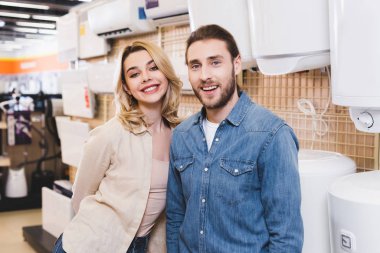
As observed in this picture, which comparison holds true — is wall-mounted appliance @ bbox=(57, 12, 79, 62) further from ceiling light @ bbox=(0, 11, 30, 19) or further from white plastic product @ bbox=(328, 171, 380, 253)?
ceiling light @ bbox=(0, 11, 30, 19)

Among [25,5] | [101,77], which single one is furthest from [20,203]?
[25,5]

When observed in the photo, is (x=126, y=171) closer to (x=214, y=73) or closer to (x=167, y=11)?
(x=214, y=73)

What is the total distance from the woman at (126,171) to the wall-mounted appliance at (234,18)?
0.37 m

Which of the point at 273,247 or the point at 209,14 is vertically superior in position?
the point at 209,14

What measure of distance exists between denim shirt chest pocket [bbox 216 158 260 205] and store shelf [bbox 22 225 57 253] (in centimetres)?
324

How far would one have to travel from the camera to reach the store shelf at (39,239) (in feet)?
14.6

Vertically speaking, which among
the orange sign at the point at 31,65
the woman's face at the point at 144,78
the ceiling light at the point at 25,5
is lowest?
the woman's face at the point at 144,78

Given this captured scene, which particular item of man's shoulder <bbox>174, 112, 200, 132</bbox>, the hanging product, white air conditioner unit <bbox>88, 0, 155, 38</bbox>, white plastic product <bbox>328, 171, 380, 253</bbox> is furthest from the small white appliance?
white plastic product <bbox>328, 171, 380, 253</bbox>

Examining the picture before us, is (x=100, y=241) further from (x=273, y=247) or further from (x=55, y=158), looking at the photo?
(x=55, y=158)

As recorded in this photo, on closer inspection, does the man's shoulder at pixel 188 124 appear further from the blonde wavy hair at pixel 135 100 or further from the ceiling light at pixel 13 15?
the ceiling light at pixel 13 15

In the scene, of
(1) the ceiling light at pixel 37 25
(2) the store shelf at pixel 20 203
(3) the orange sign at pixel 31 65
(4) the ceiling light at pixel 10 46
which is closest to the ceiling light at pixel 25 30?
(1) the ceiling light at pixel 37 25

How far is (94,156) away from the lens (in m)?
1.92

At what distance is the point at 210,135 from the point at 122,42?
277 cm

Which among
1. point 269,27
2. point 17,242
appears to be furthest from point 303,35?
point 17,242
